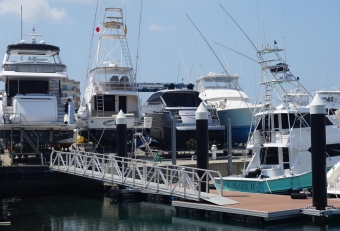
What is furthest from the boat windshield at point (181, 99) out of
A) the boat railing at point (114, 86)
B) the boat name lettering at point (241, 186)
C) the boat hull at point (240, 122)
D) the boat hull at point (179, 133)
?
the boat name lettering at point (241, 186)

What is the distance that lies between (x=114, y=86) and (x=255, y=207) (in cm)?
1734

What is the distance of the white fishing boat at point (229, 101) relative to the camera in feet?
129

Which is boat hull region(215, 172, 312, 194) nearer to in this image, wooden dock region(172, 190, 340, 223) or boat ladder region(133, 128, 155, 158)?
wooden dock region(172, 190, 340, 223)

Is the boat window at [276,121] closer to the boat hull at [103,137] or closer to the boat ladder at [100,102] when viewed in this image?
the boat hull at [103,137]

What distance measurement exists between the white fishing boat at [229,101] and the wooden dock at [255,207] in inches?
524

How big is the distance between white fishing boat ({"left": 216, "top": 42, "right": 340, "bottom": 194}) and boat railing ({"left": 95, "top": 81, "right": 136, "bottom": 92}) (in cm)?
1105

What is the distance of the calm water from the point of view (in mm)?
19562

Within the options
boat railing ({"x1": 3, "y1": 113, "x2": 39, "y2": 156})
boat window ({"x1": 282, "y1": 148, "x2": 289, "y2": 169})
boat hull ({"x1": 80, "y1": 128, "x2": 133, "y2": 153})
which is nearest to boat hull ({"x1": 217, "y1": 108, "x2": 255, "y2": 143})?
boat hull ({"x1": 80, "y1": 128, "x2": 133, "y2": 153})

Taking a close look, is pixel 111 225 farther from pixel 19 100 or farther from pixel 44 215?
pixel 19 100

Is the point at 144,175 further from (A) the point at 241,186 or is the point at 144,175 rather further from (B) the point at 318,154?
(B) the point at 318,154

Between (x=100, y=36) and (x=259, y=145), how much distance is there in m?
14.7

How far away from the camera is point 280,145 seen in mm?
24844

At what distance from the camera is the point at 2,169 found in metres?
26.3

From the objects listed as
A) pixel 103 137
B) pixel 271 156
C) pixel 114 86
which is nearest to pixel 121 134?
pixel 271 156
